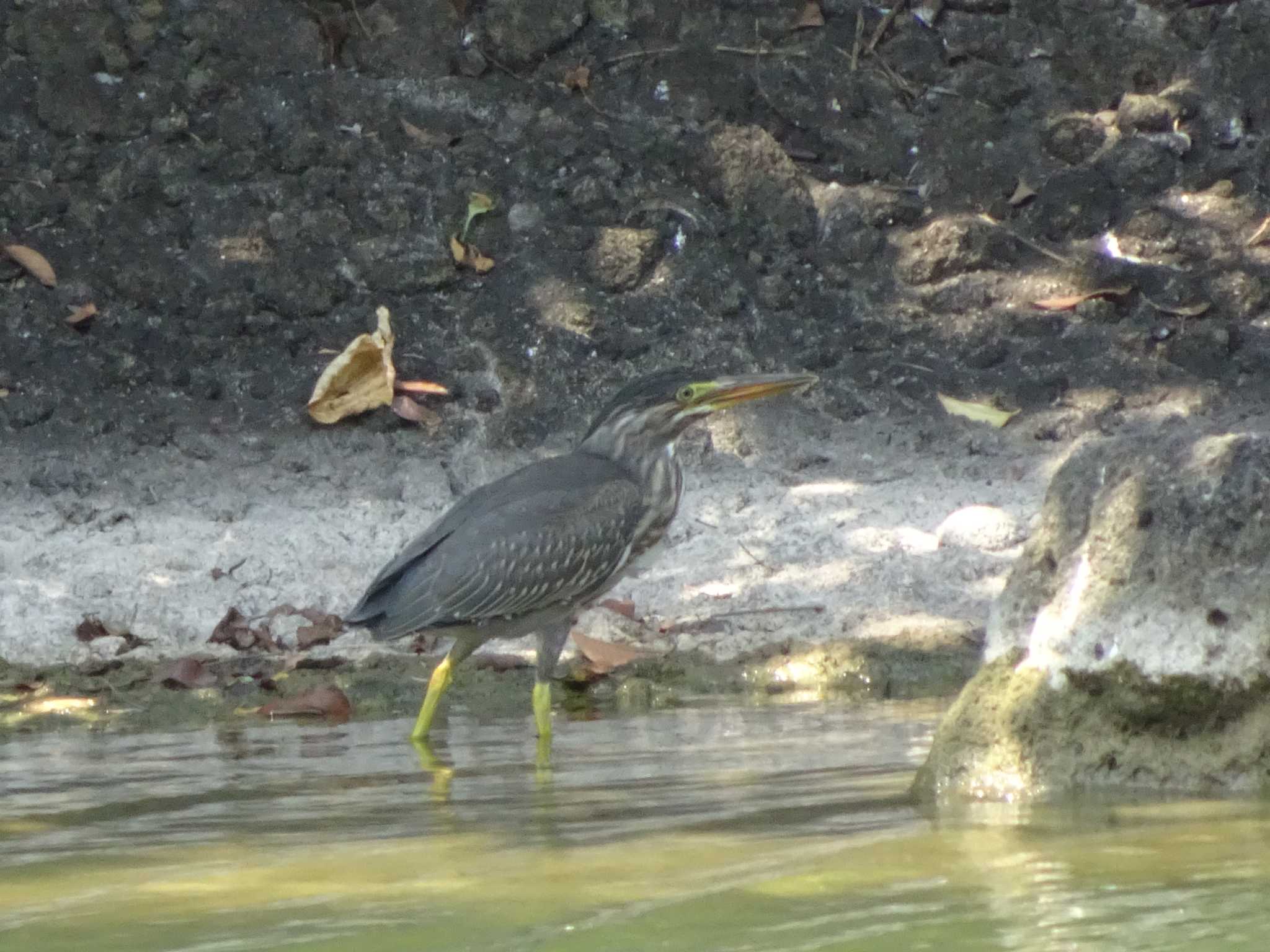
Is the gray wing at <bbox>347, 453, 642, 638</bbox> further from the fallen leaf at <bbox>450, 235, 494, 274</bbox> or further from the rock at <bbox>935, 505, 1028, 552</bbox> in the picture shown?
the fallen leaf at <bbox>450, 235, 494, 274</bbox>

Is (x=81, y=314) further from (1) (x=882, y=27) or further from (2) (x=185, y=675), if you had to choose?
(1) (x=882, y=27)

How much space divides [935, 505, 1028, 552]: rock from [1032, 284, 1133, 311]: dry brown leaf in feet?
6.55

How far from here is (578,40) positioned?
10531 mm

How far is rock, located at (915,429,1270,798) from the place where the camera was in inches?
172

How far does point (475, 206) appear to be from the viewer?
10.0 m

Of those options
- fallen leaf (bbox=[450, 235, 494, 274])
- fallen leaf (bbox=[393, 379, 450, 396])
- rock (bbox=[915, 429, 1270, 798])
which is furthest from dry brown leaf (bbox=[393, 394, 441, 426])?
rock (bbox=[915, 429, 1270, 798])

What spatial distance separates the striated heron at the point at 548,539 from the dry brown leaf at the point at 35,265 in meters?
3.64

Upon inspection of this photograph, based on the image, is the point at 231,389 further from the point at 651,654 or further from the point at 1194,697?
the point at 1194,697

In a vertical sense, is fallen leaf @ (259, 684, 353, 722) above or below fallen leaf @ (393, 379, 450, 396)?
below

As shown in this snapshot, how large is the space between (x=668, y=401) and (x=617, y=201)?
Result: 3.36 m

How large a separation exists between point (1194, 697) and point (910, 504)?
4.14 meters

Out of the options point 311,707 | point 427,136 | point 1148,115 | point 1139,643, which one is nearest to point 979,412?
point 1148,115

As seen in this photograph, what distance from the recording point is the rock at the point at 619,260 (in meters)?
9.91

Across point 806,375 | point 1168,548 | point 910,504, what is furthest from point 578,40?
point 1168,548
